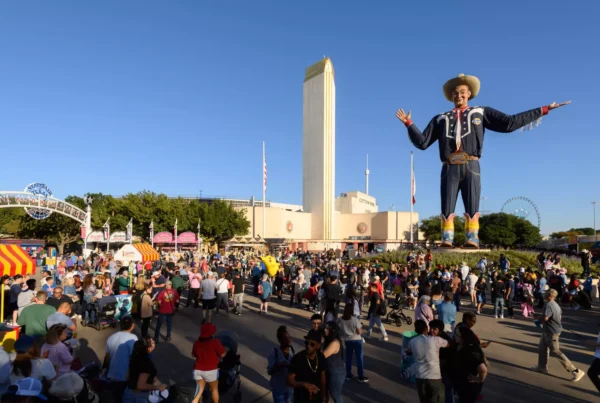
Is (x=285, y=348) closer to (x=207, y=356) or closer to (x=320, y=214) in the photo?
(x=207, y=356)

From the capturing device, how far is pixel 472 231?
25250mm

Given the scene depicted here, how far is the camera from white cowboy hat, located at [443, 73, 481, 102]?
78.9ft

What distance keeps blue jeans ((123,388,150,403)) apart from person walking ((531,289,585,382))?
22.4ft

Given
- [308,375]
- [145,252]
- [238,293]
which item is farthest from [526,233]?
[308,375]

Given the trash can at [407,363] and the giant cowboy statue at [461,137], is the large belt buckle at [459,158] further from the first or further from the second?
the trash can at [407,363]

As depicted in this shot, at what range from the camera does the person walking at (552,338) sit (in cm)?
724

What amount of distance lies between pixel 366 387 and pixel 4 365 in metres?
5.16

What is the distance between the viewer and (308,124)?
191ft

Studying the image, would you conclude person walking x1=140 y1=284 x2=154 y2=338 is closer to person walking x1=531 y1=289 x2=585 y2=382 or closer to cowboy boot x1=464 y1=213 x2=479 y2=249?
person walking x1=531 y1=289 x2=585 y2=382

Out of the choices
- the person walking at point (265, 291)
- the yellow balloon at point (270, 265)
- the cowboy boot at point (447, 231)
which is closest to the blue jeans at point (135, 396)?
the person walking at point (265, 291)

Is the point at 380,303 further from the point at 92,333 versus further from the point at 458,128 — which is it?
the point at 458,128

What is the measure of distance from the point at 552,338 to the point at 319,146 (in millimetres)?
50433

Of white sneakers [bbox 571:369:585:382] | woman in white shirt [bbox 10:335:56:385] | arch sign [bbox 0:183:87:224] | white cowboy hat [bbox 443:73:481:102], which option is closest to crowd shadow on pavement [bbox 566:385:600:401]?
white sneakers [bbox 571:369:585:382]

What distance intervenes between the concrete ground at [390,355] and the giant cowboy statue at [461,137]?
1114cm
